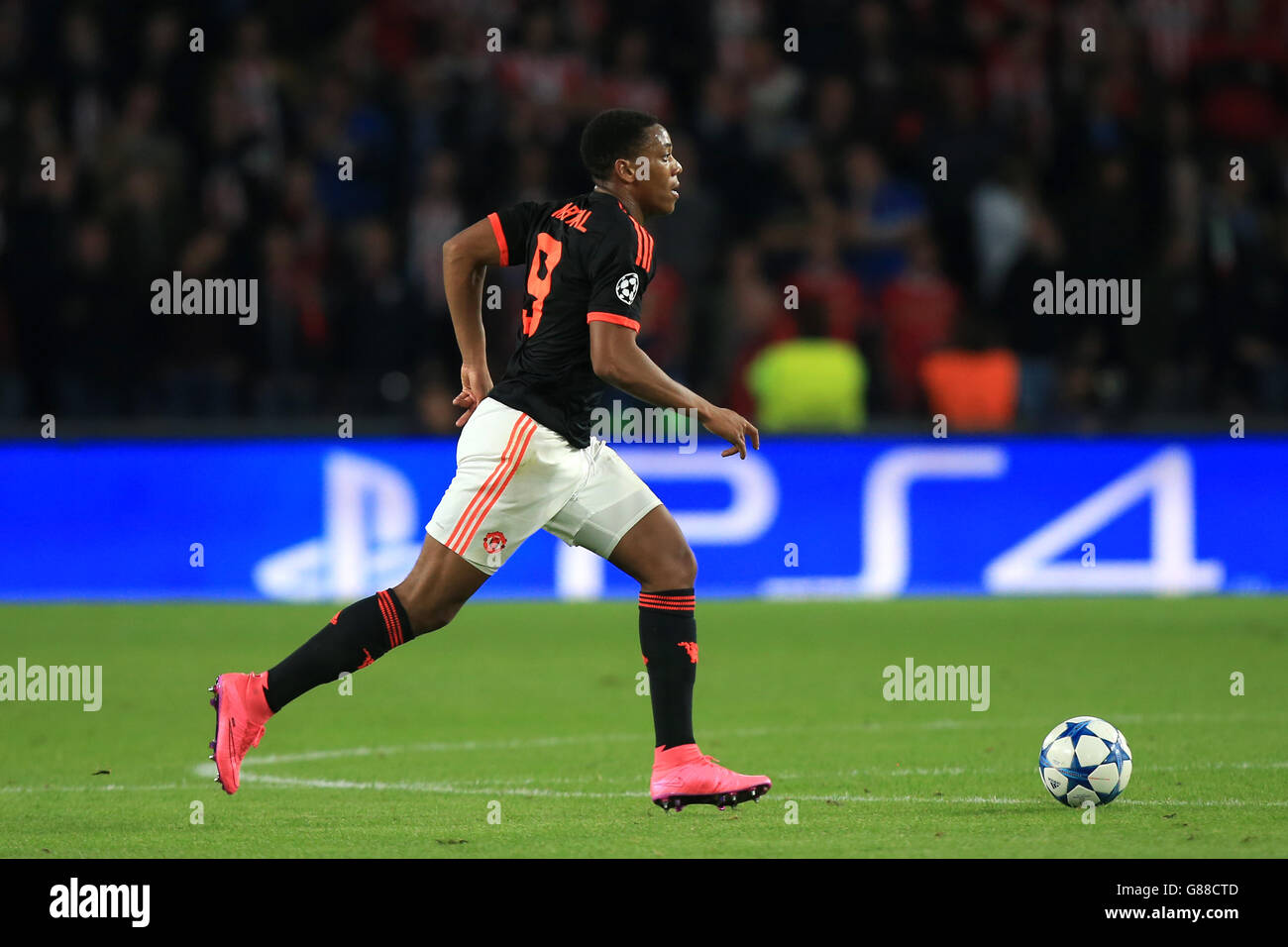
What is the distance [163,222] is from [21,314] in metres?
1.24

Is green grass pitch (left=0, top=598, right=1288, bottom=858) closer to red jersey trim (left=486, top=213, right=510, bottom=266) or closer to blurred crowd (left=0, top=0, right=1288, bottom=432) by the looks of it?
red jersey trim (left=486, top=213, right=510, bottom=266)

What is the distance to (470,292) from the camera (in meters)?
6.77

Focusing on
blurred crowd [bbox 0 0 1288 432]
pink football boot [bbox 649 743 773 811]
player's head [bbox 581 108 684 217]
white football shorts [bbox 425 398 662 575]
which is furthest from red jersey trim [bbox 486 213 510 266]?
blurred crowd [bbox 0 0 1288 432]

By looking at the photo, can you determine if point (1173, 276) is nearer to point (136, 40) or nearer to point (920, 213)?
point (920, 213)

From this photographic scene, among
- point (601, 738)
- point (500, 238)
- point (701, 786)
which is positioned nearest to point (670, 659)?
point (701, 786)

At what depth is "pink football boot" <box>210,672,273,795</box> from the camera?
6.35m

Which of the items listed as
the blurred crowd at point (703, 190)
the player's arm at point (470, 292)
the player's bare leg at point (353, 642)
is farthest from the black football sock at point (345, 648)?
the blurred crowd at point (703, 190)

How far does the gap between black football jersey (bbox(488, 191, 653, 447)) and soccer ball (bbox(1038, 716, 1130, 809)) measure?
5.84 ft

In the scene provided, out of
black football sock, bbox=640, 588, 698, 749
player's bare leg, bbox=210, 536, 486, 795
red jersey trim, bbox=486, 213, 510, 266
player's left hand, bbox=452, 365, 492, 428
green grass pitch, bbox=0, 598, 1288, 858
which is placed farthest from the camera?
player's left hand, bbox=452, 365, 492, 428

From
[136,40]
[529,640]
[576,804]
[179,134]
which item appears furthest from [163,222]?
[576,804]

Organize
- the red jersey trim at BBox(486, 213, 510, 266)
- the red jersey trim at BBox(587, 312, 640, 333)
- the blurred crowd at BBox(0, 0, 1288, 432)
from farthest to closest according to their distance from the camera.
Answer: the blurred crowd at BBox(0, 0, 1288, 432) → the red jersey trim at BBox(486, 213, 510, 266) → the red jersey trim at BBox(587, 312, 640, 333)

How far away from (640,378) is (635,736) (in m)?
2.74

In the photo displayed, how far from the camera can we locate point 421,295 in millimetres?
15391

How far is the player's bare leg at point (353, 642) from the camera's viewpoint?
6.34 metres
